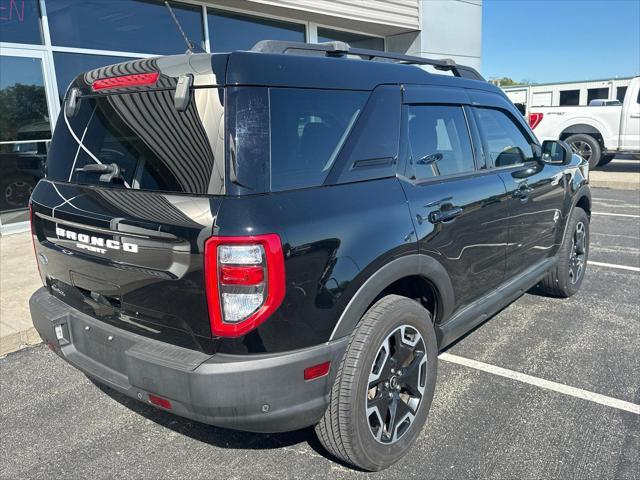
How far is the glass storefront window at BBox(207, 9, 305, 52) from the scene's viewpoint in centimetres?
921

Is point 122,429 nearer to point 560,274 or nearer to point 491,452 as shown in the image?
point 491,452

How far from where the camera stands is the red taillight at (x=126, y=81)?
226cm

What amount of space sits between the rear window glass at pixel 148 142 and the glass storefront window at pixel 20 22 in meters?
5.44

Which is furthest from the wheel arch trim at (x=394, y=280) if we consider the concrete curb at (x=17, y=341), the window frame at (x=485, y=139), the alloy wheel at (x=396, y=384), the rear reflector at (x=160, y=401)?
the concrete curb at (x=17, y=341)

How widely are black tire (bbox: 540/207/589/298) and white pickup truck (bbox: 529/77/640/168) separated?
9157 millimetres

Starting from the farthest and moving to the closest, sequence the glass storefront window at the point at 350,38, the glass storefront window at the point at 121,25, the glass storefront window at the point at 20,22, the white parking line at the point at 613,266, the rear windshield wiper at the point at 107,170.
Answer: the glass storefront window at the point at 350,38, the glass storefront window at the point at 121,25, the glass storefront window at the point at 20,22, the white parking line at the point at 613,266, the rear windshield wiper at the point at 107,170

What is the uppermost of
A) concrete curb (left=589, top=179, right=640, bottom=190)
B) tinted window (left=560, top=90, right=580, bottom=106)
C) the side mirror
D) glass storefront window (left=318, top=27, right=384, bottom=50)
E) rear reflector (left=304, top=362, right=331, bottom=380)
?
glass storefront window (left=318, top=27, right=384, bottom=50)

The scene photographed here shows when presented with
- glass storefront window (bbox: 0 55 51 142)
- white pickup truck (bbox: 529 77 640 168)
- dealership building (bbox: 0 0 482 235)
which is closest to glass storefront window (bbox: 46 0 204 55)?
dealership building (bbox: 0 0 482 235)

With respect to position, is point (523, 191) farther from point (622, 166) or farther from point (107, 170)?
point (622, 166)

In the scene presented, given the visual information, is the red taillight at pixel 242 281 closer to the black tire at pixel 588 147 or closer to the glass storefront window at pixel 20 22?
the glass storefront window at pixel 20 22

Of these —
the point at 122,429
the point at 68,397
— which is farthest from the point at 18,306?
the point at 122,429

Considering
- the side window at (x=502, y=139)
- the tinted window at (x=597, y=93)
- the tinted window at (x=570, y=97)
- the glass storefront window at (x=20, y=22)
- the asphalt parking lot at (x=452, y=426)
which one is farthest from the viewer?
the tinted window at (x=570, y=97)

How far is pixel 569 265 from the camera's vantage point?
4.60 meters

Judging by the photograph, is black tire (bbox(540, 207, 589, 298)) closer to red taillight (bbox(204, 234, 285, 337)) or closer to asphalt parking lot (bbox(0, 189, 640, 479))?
asphalt parking lot (bbox(0, 189, 640, 479))
